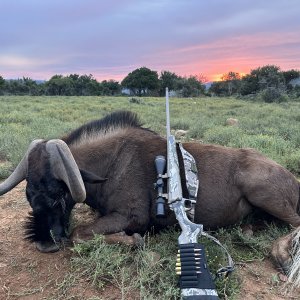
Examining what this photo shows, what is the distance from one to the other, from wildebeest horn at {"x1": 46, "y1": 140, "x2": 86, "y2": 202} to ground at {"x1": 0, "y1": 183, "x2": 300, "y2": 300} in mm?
696

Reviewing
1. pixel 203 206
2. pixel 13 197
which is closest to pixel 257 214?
pixel 203 206

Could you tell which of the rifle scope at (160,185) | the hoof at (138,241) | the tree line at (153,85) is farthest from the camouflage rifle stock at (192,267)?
the tree line at (153,85)

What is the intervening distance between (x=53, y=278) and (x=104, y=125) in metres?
1.91

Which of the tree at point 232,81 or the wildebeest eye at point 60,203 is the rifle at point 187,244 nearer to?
the wildebeest eye at point 60,203

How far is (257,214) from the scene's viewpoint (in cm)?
478

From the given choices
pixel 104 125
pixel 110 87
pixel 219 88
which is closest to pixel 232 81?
pixel 219 88

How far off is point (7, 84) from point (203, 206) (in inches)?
2816

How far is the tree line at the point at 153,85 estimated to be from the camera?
60000 millimetres

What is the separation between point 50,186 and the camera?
3.81m

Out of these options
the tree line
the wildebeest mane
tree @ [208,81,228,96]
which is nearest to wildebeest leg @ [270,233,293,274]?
the wildebeest mane

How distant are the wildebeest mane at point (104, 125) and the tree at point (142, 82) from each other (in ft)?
233

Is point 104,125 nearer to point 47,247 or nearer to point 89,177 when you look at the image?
point 89,177

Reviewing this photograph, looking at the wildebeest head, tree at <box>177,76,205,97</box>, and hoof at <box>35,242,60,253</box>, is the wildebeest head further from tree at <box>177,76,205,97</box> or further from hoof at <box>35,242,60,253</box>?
tree at <box>177,76,205,97</box>

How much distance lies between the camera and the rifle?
2939 mm
